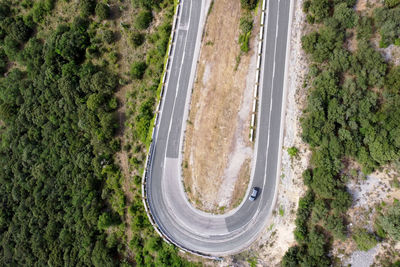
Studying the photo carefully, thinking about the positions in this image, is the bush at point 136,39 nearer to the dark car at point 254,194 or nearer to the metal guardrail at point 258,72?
the metal guardrail at point 258,72

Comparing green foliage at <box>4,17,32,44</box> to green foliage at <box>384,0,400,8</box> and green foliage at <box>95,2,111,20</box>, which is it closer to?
green foliage at <box>95,2,111,20</box>

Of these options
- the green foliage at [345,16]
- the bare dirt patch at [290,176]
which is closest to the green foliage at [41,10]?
the bare dirt patch at [290,176]

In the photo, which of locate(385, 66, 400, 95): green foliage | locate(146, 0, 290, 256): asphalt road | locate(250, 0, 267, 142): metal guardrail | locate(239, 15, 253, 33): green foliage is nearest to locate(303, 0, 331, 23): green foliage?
locate(146, 0, 290, 256): asphalt road

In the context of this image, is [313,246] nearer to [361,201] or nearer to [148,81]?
[361,201]

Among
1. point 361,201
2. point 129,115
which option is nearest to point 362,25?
point 361,201

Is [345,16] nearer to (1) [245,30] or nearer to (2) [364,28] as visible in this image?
(2) [364,28]
